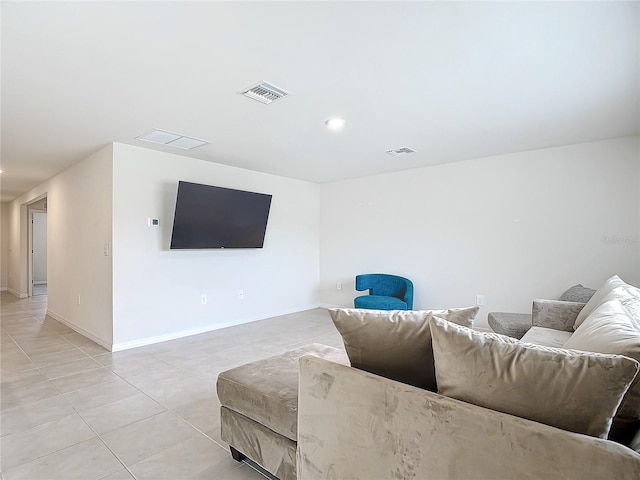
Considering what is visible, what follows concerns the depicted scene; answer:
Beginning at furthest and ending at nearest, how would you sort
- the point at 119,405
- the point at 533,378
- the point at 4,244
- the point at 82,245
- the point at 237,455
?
the point at 4,244
the point at 82,245
the point at 119,405
the point at 237,455
the point at 533,378

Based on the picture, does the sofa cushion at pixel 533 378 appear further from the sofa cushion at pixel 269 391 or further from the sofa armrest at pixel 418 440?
the sofa cushion at pixel 269 391

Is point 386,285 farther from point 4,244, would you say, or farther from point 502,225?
point 4,244

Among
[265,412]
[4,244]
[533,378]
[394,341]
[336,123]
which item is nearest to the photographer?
[533,378]

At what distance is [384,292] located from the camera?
5.16 metres

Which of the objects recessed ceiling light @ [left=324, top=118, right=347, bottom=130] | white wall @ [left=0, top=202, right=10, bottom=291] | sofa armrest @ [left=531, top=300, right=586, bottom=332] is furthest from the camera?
white wall @ [left=0, top=202, right=10, bottom=291]

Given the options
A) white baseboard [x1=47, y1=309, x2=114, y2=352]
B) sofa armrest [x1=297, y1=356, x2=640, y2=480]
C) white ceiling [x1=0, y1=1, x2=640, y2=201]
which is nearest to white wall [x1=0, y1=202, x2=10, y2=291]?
white baseboard [x1=47, y1=309, x2=114, y2=352]

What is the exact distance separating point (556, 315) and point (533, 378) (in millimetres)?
2464

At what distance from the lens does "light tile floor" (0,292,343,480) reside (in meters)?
1.83

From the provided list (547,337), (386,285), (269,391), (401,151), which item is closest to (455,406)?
(269,391)

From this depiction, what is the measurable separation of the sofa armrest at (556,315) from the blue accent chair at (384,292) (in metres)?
1.72

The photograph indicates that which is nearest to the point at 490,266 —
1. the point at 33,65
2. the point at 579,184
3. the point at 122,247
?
the point at 579,184

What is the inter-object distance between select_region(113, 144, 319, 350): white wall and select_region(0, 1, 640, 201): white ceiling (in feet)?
2.11

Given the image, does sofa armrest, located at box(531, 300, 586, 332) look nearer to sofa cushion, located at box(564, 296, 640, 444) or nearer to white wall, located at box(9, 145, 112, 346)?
sofa cushion, located at box(564, 296, 640, 444)

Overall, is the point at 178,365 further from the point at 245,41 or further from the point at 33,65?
the point at 245,41
